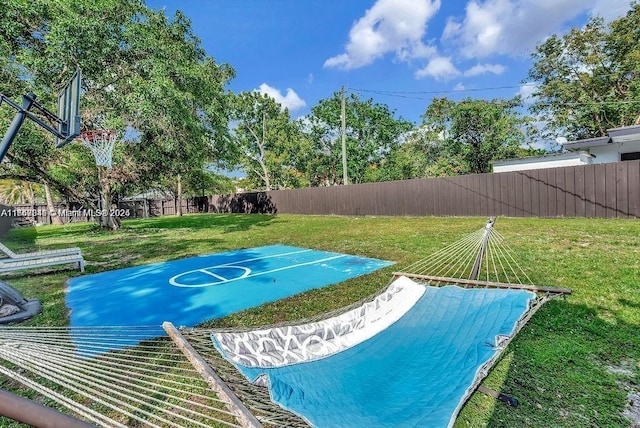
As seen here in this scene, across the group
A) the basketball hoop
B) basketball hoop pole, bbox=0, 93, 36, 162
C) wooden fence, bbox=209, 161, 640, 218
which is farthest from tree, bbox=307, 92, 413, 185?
basketball hoop pole, bbox=0, 93, 36, 162

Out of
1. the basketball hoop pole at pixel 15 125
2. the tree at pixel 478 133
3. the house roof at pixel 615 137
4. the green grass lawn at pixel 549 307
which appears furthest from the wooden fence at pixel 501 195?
the basketball hoop pole at pixel 15 125

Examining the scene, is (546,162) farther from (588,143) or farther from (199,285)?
(199,285)

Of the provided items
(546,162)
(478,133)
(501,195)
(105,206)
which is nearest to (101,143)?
(105,206)

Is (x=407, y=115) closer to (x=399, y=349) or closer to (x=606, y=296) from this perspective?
(x=606, y=296)

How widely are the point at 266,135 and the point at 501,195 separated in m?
18.7

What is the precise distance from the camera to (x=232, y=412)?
107 centimetres

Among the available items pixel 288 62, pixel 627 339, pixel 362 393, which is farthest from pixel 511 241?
pixel 288 62

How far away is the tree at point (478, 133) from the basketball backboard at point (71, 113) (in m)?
18.3

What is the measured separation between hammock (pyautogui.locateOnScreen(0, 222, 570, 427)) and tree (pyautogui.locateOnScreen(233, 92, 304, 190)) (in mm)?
22947

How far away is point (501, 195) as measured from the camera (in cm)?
1091

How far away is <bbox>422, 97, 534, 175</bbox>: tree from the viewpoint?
1773 centimetres

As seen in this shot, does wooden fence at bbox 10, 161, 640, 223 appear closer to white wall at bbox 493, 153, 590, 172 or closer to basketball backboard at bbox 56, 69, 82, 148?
white wall at bbox 493, 153, 590, 172

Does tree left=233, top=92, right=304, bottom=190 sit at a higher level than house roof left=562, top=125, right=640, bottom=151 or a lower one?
higher

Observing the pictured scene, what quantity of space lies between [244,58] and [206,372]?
22.7m
